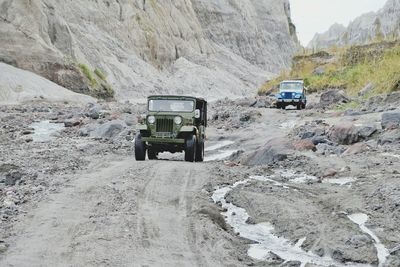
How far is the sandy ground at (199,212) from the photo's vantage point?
23.3 feet

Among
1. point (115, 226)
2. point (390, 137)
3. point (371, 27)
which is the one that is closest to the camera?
→ point (115, 226)

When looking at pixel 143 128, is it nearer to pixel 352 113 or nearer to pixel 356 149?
pixel 356 149

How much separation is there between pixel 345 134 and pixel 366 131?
618 millimetres

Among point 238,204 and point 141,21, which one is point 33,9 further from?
point 238,204

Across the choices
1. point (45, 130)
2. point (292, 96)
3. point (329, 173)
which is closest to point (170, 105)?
point (329, 173)

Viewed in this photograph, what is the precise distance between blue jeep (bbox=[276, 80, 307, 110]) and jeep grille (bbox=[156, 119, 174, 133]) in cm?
2105

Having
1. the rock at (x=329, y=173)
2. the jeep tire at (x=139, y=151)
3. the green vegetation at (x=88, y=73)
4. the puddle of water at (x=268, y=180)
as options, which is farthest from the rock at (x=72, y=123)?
the green vegetation at (x=88, y=73)

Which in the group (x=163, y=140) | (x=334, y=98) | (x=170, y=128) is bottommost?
(x=163, y=140)

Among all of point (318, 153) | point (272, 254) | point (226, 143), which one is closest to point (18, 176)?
point (272, 254)

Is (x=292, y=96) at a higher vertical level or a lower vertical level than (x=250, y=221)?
higher

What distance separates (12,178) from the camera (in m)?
11.6

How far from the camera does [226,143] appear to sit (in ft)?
71.6

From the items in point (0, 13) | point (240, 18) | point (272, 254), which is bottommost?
point (272, 254)

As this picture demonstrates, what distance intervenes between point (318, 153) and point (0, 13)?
5059 centimetres
